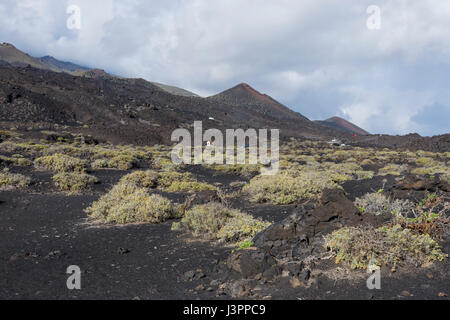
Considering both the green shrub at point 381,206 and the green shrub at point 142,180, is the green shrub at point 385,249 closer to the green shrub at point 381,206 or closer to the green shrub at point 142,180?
the green shrub at point 381,206

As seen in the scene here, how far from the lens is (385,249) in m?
4.53

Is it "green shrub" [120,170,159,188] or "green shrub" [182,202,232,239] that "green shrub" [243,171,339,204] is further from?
"green shrub" [120,170,159,188]

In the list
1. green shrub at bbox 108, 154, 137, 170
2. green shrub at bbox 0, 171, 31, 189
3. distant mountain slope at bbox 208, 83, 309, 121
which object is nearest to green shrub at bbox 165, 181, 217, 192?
green shrub at bbox 0, 171, 31, 189

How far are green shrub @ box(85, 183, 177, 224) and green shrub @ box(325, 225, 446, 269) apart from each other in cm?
469

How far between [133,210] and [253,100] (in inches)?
4547

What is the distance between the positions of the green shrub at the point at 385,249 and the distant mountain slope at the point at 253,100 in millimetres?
107054

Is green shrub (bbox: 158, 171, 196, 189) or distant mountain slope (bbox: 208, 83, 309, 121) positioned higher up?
distant mountain slope (bbox: 208, 83, 309, 121)

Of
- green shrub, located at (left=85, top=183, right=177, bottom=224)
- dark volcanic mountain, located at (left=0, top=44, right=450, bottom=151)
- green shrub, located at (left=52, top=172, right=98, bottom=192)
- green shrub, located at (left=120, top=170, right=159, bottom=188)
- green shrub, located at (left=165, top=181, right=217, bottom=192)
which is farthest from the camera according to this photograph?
dark volcanic mountain, located at (left=0, top=44, right=450, bottom=151)

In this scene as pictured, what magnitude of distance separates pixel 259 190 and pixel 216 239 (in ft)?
14.6

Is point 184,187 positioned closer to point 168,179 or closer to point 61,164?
point 168,179

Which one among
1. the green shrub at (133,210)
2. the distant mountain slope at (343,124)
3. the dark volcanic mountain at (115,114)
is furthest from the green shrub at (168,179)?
the distant mountain slope at (343,124)

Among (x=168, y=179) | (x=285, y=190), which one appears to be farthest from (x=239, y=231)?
(x=168, y=179)

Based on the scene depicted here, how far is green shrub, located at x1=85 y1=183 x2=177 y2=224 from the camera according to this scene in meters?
8.09
